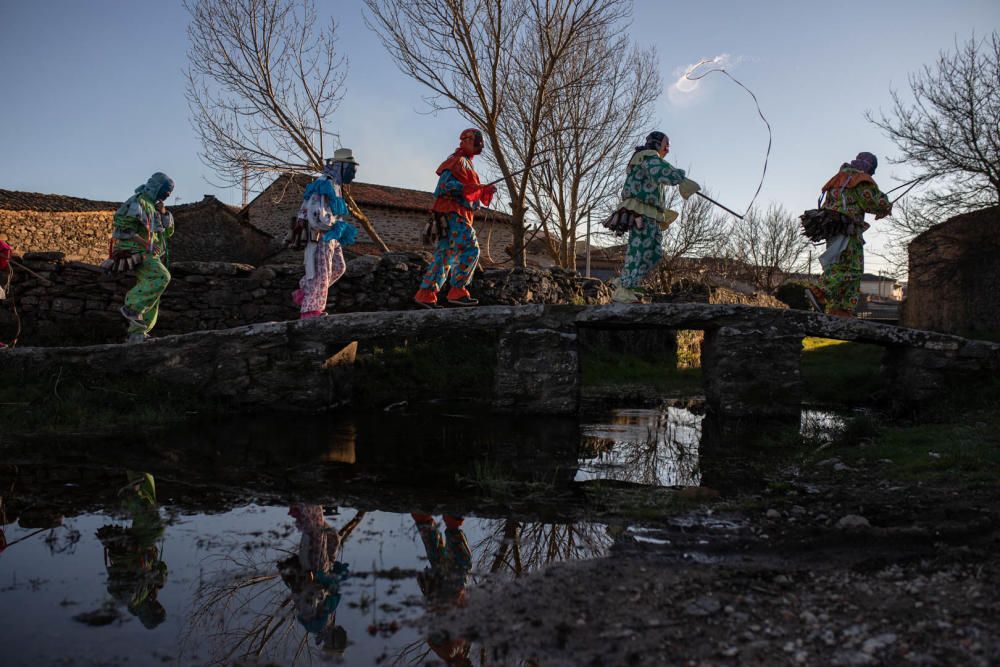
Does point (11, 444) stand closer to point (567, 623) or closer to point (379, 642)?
point (379, 642)

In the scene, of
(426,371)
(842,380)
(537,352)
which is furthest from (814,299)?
(426,371)

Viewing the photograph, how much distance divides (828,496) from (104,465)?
175 inches

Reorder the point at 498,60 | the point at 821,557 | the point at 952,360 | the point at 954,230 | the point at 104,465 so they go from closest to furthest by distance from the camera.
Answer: the point at 821,557 < the point at 104,465 < the point at 952,360 < the point at 498,60 < the point at 954,230

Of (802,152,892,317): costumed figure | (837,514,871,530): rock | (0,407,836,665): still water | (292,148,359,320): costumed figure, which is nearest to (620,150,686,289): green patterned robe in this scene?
(802,152,892,317): costumed figure

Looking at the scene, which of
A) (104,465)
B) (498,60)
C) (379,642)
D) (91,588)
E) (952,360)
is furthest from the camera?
(498,60)

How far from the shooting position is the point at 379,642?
208 cm

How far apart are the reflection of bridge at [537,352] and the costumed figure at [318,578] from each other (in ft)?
12.3

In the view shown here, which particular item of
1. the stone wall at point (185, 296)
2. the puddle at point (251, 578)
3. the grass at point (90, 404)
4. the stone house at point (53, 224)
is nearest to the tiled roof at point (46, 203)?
the stone house at point (53, 224)

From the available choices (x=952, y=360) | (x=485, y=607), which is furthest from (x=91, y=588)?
(x=952, y=360)

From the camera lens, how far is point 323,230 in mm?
7480

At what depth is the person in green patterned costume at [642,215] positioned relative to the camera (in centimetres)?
775

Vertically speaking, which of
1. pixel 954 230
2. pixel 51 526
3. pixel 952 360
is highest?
pixel 954 230

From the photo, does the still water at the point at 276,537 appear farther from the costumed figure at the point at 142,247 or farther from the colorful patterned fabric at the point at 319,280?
the costumed figure at the point at 142,247

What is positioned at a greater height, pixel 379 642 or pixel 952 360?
pixel 952 360
